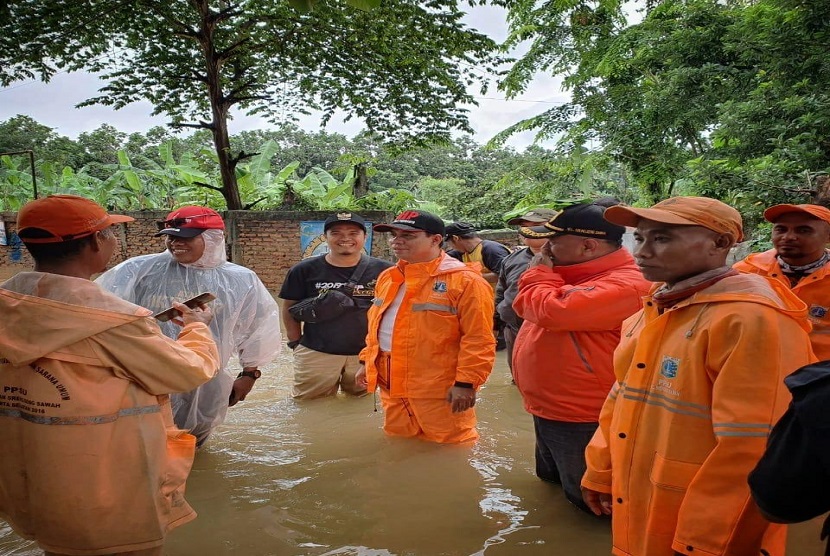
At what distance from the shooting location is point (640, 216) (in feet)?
6.68

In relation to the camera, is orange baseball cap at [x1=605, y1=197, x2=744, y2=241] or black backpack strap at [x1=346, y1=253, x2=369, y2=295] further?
black backpack strap at [x1=346, y1=253, x2=369, y2=295]

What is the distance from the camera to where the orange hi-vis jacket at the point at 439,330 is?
12.1ft

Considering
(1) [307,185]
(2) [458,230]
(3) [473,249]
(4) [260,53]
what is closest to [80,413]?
(2) [458,230]

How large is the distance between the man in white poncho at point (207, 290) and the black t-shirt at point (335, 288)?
3.68 feet

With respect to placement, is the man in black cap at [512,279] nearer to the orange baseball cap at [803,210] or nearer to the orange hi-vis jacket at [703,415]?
the orange baseball cap at [803,210]

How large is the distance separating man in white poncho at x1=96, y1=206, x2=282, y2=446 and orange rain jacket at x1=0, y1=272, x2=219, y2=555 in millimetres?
1629

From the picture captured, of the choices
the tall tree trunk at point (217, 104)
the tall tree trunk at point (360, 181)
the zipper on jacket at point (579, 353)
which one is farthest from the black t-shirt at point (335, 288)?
the tall tree trunk at point (360, 181)

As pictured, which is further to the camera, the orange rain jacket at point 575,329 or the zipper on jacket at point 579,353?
the zipper on jacket at point 579,353

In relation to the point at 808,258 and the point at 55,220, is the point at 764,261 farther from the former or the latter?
the point at 55,220

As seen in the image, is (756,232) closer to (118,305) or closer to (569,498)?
(569,498)

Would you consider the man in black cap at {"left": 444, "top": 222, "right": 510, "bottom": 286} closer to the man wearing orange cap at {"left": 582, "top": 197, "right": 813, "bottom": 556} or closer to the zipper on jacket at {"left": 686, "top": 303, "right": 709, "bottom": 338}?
the man wearing orange cap at {"left": 582, "top": 197, "right": 813, "bottom": 556}

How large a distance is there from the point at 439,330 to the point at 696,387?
81.5 inches

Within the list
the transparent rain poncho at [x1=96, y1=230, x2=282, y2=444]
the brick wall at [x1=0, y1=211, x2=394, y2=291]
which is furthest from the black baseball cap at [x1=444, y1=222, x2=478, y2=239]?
the brick wall at [x1=0, y1=211, x2=394, y2=291]

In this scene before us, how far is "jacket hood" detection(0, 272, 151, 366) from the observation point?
188 cm
